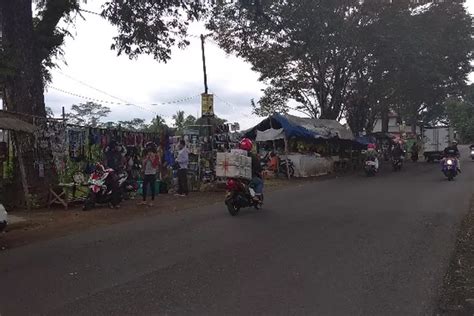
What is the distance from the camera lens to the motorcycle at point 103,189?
497 inches

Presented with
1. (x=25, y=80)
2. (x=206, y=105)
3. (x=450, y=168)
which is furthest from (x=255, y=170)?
(x=206, y=105)

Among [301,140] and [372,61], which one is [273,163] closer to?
[301,140]

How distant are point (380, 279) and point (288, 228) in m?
3.57

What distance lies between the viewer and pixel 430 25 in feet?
93.9

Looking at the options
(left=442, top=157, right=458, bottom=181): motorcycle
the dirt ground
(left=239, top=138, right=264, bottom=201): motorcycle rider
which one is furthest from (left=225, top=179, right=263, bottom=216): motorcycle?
(left=442, top=157, right=458, bottom=181): motorcycle

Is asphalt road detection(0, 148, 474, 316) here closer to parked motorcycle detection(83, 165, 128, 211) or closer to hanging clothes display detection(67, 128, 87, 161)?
parked motorcycle detection(83, 165, 128, 211)

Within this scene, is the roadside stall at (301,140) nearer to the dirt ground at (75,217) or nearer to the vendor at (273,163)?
the vendor at (273,163)

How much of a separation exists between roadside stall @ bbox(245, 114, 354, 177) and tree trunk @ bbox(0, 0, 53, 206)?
44.3ft

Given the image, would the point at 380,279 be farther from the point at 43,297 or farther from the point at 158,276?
the point at 43,297

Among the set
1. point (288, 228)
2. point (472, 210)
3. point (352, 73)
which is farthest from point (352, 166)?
point (288, 228)

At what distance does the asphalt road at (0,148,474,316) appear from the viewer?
4871 millimetres

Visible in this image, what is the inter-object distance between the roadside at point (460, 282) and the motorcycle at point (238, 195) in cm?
446

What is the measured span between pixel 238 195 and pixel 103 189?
385cm

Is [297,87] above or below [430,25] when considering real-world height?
below
